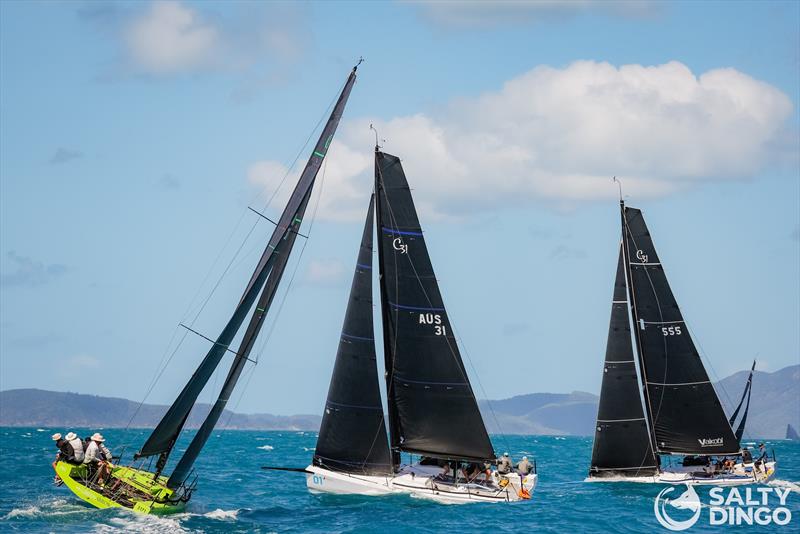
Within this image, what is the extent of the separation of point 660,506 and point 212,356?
56.7 feet

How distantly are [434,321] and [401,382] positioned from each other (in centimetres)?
249

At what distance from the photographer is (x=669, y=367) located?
46844 mm

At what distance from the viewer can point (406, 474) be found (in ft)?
125

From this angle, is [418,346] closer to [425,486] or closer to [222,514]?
[425,486]

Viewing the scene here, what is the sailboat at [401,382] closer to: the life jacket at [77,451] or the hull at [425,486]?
the hull at [425,486]

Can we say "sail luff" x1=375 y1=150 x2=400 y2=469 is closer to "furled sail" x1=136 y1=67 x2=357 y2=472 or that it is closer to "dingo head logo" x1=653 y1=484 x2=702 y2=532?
→ "furled sail" x1=136 y1=67 x2=357 y2=472

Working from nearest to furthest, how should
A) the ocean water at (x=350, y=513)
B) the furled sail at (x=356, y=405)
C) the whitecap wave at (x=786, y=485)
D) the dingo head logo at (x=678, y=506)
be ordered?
1. the ocean water at (x=350, y=513)
2. the dingo head logo at (x=678, y=506)
3. the furled sail at (x=356, y=405)
4. the whitecap wave at (x=786, y=485)

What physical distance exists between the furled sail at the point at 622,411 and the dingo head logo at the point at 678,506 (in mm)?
1824

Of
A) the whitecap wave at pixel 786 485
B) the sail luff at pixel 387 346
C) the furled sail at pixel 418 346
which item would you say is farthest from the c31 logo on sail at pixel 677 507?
the sail luff at pixel 387 346

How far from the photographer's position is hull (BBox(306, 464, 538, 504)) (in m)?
37.4

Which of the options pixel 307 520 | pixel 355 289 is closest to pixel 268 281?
pixel 355 289

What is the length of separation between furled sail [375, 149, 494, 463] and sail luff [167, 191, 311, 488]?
430 centimetres

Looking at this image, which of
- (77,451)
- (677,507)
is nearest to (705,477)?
(677,507)

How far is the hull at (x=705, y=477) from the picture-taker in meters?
45.4
